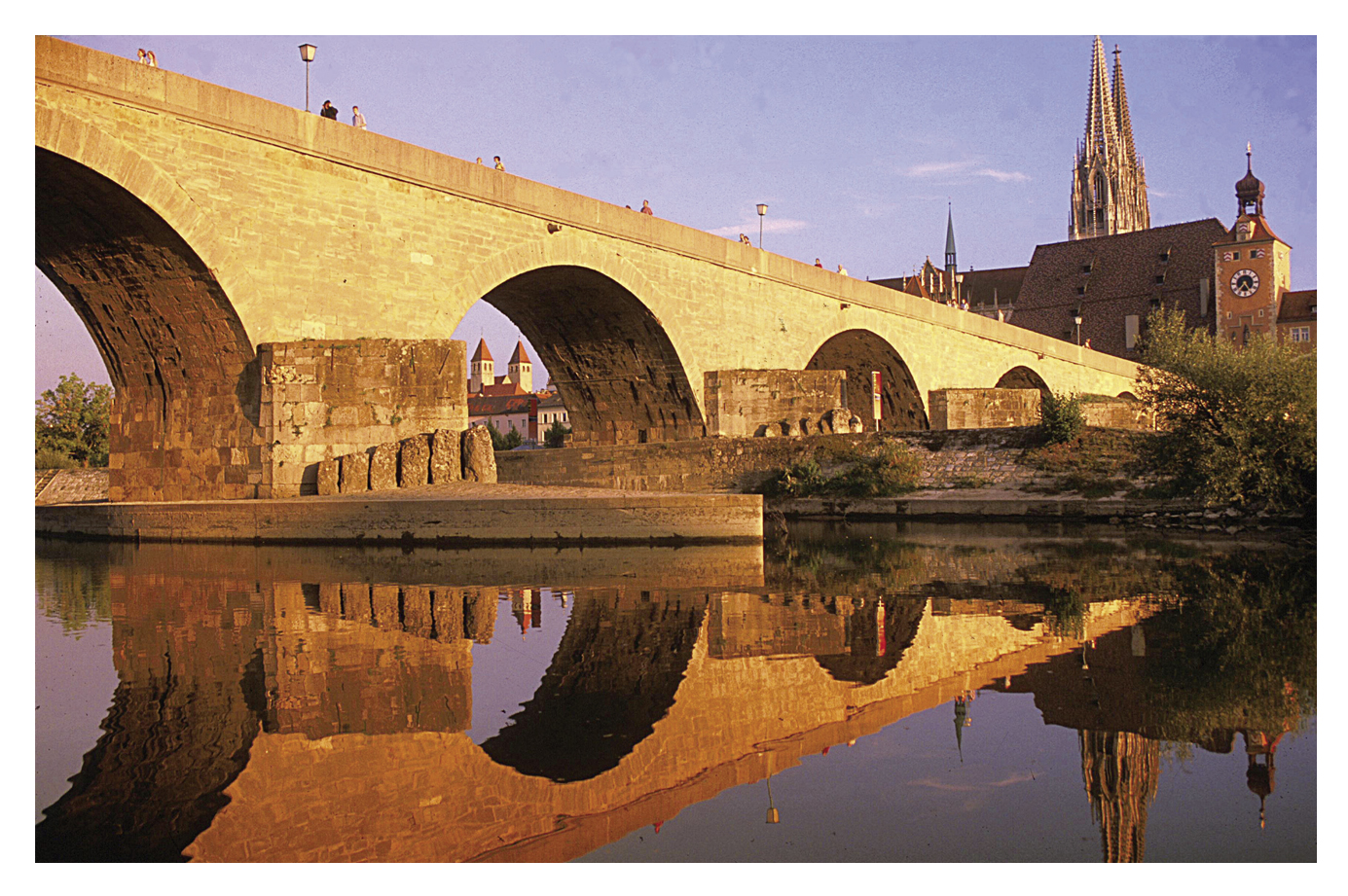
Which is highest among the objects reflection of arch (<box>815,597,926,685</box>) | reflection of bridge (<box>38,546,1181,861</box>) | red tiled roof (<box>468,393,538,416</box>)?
red tiled roof (<box>468,393,538,416</box>)

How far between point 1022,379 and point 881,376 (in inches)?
399

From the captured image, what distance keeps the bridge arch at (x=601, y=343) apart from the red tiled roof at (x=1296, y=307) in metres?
52.8

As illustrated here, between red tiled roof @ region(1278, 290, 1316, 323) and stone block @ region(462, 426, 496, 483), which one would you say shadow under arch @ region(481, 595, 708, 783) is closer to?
stone block @ region(462, 426, 496, 483)

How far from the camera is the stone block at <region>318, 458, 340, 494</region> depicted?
14188 millimetres

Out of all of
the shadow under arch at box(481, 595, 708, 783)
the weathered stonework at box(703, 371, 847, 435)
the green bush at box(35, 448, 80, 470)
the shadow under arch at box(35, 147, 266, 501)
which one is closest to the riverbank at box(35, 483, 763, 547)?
the shadow under arch at box(35, 147, 266, 501)

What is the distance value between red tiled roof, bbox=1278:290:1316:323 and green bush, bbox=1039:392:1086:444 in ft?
176

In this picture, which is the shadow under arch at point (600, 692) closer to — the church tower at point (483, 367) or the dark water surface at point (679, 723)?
the dark water surface at point (679, 723)

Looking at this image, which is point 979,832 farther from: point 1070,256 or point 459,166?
point 1070,256

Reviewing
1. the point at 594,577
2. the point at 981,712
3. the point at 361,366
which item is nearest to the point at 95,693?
the point at 981,712

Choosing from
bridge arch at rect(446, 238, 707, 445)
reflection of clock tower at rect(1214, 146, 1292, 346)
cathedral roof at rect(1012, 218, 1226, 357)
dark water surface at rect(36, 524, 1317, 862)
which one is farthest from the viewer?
cathedral roof at rect(1012, 218, 1226, 357)

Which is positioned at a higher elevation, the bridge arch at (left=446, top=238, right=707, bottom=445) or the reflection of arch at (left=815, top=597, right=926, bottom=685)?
the bridge arch at (left=446, top=238, right=707, bottom=445)

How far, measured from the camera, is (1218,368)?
1580 cm

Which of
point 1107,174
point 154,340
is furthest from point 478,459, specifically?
point 1107,174

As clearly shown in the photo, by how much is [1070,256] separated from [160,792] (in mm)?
76657
